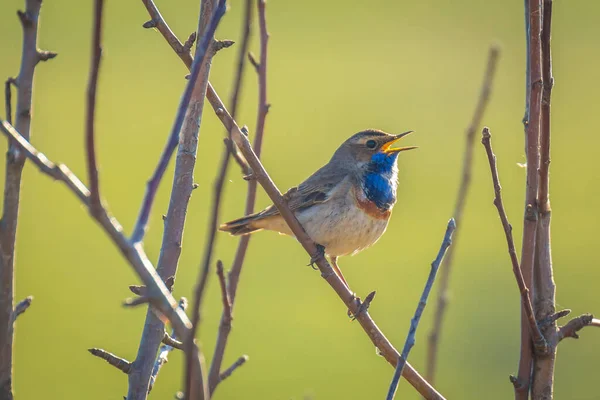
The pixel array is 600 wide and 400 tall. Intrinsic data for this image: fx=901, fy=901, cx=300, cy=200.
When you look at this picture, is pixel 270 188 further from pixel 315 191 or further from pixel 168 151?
pixel 315 191

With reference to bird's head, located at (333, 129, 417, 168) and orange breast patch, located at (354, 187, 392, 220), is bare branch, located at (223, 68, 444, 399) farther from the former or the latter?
bird's head, located at (333, 129, 417, 168)

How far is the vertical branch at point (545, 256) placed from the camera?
285cm

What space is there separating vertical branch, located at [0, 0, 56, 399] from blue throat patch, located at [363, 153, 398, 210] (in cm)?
352

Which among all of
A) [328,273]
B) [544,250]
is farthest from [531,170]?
→ [328,273]

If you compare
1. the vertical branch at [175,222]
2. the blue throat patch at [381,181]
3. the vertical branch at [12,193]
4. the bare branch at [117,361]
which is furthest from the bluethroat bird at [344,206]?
the vertical branch at [12,193]

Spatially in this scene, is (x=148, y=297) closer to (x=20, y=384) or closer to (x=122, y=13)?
(x=20, y=384)

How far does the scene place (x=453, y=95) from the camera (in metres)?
19.4

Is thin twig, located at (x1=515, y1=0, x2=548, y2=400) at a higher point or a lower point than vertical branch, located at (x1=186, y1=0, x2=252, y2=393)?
higher

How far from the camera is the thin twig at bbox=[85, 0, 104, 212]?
1.70m

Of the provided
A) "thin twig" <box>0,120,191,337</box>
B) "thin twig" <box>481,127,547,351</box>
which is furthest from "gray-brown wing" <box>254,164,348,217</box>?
"thin twig" <box>0,120,191,337</box>

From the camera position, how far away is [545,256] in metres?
2.99

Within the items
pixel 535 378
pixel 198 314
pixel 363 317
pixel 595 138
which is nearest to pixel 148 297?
pixel 198 314

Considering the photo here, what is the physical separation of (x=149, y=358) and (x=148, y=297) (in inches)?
46.1

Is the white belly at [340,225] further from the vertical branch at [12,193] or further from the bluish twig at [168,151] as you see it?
the bluish twig at [168,151]
